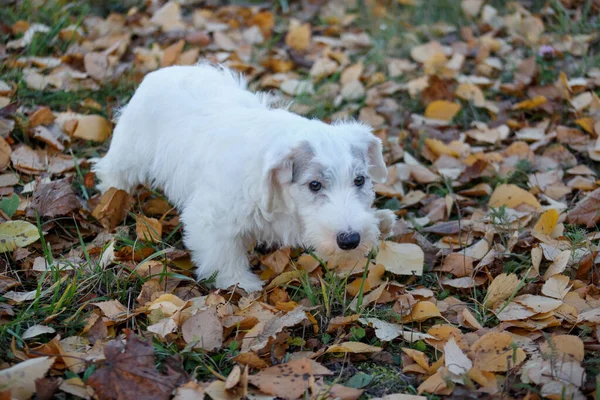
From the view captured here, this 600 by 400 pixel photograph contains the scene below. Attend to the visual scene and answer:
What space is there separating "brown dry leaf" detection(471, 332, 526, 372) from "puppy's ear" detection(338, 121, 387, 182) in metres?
1.10

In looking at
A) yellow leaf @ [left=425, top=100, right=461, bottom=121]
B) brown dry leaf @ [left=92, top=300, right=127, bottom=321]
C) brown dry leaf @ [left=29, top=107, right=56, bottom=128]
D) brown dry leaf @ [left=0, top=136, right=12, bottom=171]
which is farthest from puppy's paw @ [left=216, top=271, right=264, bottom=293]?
yellow leaf @ [left=425, top=100, right=461, bottom=121]

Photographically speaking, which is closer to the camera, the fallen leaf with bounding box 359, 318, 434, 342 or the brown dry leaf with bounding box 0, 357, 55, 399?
the brown dry leaf with bounding box 0, 357, 55, 399

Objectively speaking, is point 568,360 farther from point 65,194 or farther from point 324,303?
point 65,194

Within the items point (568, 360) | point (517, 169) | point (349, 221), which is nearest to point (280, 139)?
point (349, 221)

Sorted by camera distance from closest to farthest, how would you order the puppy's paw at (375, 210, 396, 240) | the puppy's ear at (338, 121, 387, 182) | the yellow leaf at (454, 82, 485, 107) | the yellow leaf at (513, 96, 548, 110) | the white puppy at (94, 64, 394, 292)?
the white puppy at (94, 64, 394, 292), the puppy's ear at (338, 121, 387, 182), the puppy's paw at (375, 210, 396, 240), the yellow leaf at (513, 96, 548, 110), the yellow leaf at (454, 82, 485, 107)

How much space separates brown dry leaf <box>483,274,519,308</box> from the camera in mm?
3184

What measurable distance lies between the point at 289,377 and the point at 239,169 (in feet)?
3.74

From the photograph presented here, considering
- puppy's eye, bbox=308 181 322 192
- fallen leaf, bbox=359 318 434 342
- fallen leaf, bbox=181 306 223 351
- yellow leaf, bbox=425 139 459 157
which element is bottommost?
yellow leaf, bbox=425 139 459 157

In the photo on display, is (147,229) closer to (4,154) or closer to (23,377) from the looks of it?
(4,154)

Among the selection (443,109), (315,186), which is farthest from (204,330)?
(443,109)

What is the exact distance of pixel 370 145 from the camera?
3377 millimetres

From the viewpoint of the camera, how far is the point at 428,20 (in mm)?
6672

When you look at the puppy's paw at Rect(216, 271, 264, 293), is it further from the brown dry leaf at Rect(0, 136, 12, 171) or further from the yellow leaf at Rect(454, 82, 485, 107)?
the yellow leaf at Rect(454, 82, 485, 107)

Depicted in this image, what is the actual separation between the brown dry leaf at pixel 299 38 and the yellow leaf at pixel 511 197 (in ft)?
9.25
